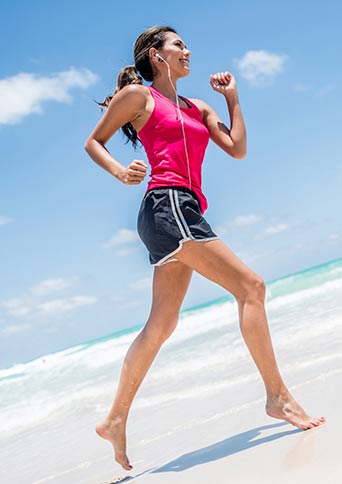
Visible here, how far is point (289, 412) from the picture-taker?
9.83 ft

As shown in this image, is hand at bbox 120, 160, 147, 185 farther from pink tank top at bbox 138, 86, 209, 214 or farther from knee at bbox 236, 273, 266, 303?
knee at bbox 236, 273, 266, 303

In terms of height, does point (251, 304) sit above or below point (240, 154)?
below

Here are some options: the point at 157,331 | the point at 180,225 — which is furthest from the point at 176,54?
the point at 157,331

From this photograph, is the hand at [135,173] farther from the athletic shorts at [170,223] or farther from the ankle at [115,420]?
the ankle at [115,420]

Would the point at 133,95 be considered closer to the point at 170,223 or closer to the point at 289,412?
the point at 170,223

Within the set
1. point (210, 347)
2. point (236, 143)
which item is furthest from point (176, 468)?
point (210, 347)

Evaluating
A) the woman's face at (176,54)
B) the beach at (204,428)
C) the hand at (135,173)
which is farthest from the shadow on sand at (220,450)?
the woman's face at (176,54)

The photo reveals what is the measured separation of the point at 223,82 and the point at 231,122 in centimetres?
25

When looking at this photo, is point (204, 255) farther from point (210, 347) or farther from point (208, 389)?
point (210, 347)

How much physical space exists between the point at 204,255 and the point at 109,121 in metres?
0.85

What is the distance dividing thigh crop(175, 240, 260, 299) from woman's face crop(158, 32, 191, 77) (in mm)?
1042

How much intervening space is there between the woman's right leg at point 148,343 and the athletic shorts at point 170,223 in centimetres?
13

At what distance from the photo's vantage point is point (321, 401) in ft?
11.3

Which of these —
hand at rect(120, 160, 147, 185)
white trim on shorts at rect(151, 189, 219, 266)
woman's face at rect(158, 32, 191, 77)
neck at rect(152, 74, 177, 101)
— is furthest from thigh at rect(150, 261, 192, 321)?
woman's face at rect(158, 32, 191, 77)
